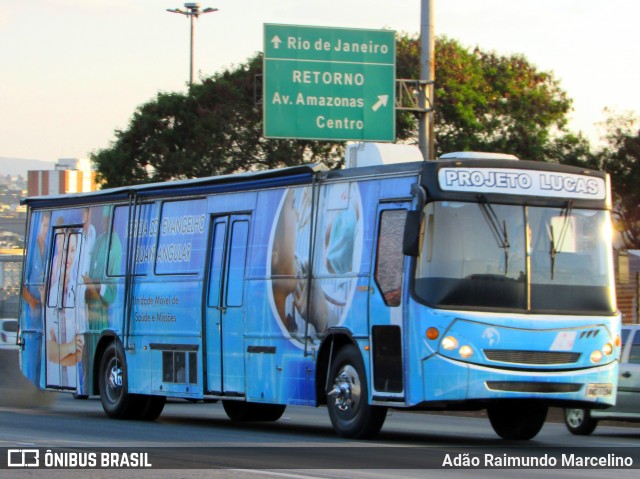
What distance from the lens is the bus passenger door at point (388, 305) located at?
15125 millimetres

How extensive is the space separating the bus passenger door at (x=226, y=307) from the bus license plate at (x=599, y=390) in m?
4.62

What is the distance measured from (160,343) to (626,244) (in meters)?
25.4

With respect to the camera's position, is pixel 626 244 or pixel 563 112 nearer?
pixel 626 244

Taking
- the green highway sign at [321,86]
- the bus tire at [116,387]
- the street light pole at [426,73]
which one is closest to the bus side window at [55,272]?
the bus tire at [116,387]

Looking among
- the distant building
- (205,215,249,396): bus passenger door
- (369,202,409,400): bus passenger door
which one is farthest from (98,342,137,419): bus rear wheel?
the distant building

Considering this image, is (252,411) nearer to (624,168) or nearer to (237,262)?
(237,262)

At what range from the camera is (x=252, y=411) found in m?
20.3

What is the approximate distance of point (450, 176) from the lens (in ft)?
49.4

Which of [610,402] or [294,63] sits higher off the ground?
[294,63]

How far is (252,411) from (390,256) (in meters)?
5.69

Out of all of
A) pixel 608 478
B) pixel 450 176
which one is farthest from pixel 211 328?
pixel 608 478

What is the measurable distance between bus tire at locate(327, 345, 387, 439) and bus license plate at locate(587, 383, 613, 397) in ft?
7.19

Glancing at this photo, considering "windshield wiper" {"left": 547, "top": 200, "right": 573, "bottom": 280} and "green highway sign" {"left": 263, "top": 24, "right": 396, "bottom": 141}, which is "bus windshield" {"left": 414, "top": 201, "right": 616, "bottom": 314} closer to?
"windshield wiper" {"left": 547, "top": 200, "right": 573, "bottom": 280}

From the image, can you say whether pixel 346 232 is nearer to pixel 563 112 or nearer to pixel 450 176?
pixel 450 176
